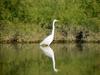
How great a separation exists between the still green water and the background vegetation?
13.9ft

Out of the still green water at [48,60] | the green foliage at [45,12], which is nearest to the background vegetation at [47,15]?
the green foliage at [45,12]

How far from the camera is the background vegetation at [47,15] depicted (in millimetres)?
28516

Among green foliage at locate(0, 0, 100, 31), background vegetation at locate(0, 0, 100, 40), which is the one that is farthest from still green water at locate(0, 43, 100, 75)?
green foliage at locate(0, 0, 100, 31)

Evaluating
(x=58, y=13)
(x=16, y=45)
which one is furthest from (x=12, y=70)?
(x=58, y=13)

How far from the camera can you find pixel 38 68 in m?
16.6

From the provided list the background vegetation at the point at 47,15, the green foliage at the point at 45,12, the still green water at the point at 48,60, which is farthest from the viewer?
the green foliage at the point at 45,12

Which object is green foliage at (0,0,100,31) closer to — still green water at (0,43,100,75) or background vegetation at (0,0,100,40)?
background vegetation at (0,0,100,40)

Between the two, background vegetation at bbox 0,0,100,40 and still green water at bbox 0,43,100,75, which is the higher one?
background vegetation at bbox 0,0,100,40

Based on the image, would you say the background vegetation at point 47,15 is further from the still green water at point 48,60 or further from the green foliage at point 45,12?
the still green water at point 48,60

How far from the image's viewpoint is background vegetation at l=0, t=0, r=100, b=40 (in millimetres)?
28516

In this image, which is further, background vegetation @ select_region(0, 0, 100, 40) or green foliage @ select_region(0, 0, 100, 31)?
green foliage @ select_region(0, 0, 100, 31)

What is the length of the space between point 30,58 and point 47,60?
0.97 metres

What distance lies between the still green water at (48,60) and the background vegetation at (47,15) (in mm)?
4252

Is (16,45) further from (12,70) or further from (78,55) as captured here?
(12,70)
